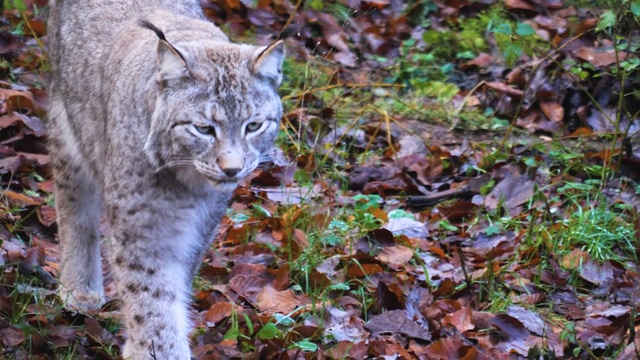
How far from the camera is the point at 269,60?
4027 mm

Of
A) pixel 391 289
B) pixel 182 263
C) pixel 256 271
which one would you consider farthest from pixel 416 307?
pixel 182 263

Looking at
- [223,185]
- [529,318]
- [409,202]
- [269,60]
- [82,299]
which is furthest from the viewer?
[409,202]

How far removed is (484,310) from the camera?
4.80m

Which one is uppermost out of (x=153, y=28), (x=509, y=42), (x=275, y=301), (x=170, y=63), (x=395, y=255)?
(x=153, y=28)

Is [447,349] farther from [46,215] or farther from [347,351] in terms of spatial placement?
[46,215]

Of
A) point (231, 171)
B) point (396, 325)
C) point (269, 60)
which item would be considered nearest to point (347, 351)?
point (396, 325)

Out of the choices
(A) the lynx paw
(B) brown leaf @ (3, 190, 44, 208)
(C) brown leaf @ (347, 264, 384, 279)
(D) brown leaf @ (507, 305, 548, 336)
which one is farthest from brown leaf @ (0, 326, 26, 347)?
(D) brown leaf @ (507, 305, 548, 336)

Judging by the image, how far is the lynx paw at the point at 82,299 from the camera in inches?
189

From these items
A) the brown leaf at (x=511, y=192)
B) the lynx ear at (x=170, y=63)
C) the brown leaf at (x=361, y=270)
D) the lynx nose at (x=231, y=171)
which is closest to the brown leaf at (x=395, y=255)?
the brown leaf at (x=361, y=270)

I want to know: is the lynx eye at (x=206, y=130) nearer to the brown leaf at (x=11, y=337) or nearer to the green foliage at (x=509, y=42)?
the brown leaf at (x=11, y=337)

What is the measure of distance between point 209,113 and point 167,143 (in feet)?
0.69

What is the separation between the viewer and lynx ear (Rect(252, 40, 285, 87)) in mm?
4000

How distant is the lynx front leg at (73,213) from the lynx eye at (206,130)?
124cm

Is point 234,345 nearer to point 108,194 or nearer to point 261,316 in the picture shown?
point 261,316
